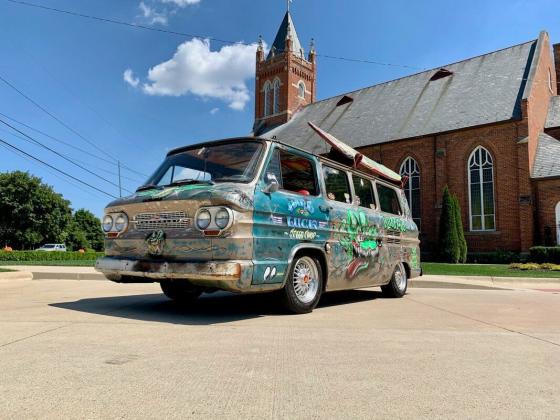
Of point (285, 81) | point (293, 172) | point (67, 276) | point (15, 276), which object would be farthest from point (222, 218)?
point (285, 81)

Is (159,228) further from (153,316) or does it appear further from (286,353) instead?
(286,353)

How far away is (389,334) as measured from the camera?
467 centimetres

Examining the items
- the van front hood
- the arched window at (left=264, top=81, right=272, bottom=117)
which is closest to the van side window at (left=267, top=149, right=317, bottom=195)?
the van front hood

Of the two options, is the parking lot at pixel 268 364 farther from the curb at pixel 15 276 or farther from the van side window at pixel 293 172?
the curb at pixel 15 276

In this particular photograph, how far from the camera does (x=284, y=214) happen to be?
5512 mm

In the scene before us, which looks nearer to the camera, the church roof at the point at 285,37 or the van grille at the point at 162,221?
the van grille at the point at 162,221

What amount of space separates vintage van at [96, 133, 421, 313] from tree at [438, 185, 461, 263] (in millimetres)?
19546

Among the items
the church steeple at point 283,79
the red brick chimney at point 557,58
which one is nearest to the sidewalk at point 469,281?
the red brick chimney at point 557,58

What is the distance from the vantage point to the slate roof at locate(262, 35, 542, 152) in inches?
1072

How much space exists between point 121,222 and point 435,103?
28870mm

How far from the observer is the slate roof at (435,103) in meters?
27.2

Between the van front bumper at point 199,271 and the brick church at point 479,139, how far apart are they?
23.7 metres

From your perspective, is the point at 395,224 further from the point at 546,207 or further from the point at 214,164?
the point at 546,207

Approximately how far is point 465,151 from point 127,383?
2792 cm
